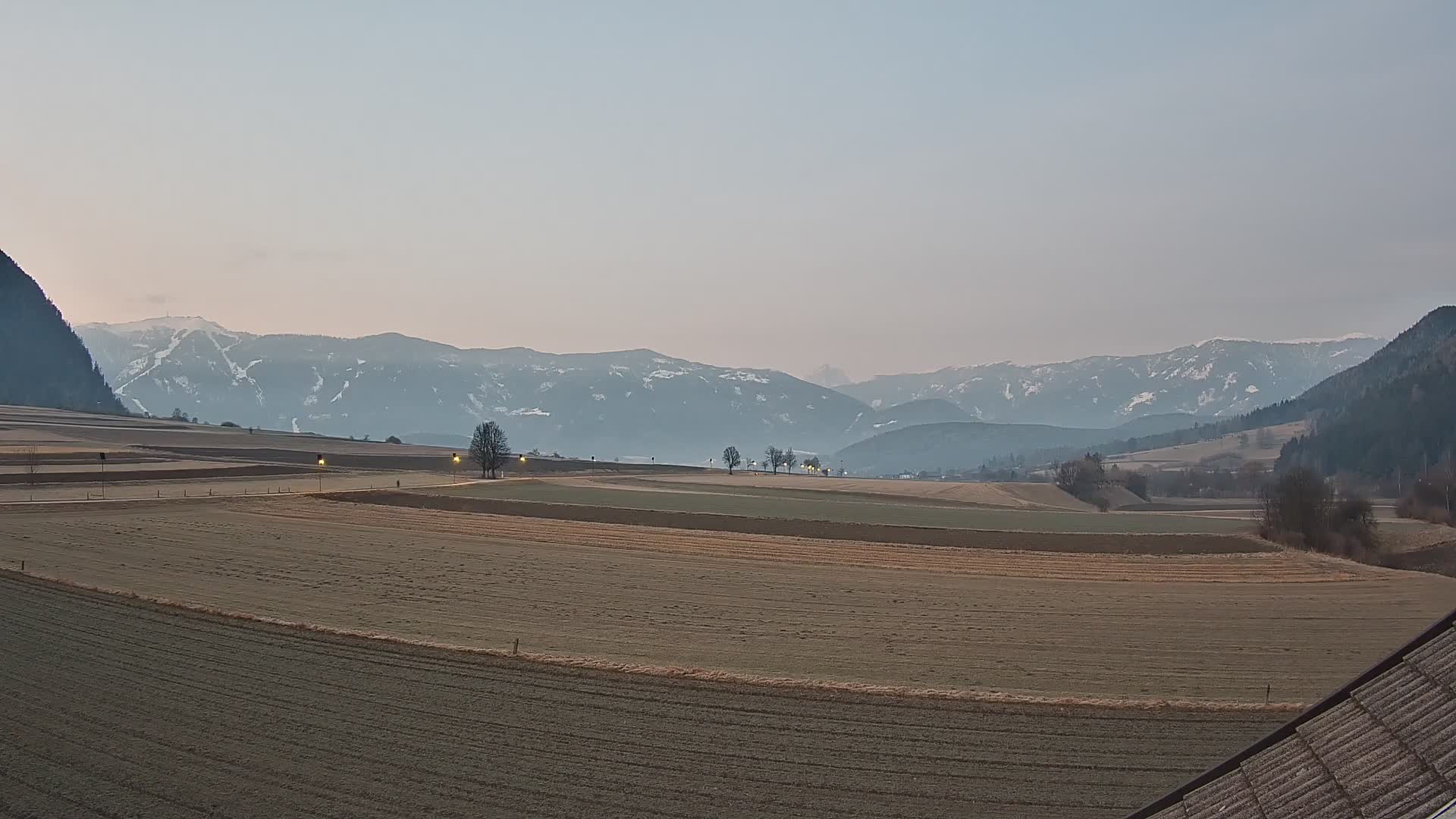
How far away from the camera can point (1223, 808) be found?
9789 mm

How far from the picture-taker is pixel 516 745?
16578 mm

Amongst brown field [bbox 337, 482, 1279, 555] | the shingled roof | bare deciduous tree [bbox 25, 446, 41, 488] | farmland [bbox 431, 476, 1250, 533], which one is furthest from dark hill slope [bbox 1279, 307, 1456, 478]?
bare deciduous tree [bbox 25, 446, 41, 488]

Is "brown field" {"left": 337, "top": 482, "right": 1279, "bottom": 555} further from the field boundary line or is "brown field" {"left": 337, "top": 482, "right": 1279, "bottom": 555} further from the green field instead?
the field boundary line

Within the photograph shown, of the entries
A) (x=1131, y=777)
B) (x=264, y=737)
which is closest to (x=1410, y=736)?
(x=1131, y=777)

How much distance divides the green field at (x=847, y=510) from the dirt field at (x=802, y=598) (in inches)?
492

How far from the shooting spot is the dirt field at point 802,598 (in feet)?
74.4

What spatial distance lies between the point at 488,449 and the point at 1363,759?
10648cm

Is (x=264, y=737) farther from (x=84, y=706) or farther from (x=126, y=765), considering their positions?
(x=84, y=706)

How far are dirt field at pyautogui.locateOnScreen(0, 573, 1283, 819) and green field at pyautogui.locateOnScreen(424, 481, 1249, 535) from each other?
37.9 m

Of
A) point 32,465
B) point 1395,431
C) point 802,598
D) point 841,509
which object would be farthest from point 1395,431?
point 32,465

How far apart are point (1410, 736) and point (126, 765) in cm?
1780

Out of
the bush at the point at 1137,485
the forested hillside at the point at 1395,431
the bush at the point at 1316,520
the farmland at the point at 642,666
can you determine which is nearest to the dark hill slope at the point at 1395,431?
the forested hillside at the point at 1395,431

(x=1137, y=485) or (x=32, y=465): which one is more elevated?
(x=32, y=465)

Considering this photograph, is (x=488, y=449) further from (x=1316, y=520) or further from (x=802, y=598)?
(x=802, y=598)
